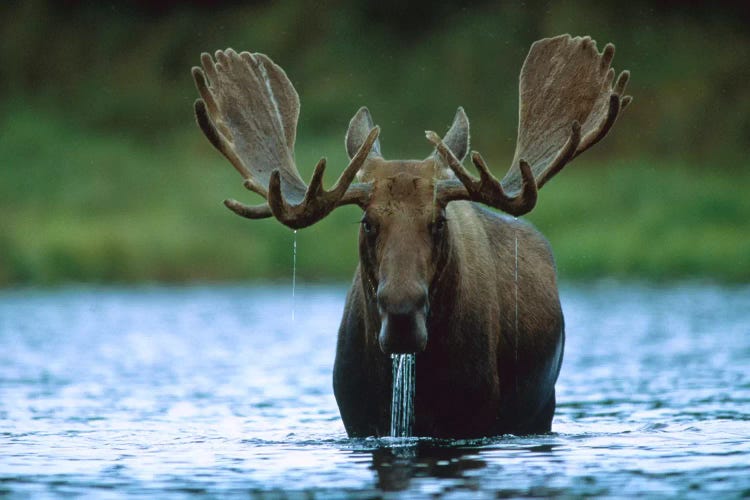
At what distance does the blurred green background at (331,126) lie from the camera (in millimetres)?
61188

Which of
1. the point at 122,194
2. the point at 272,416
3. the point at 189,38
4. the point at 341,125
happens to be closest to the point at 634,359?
the point at 272,416

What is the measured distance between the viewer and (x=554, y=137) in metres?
11.5

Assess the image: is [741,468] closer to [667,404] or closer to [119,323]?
[667,404]

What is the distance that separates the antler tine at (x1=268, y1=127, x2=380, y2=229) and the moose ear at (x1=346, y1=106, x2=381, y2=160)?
2.33ft

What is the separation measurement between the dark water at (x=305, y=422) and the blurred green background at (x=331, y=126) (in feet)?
92.0

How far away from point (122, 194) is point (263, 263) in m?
35.4

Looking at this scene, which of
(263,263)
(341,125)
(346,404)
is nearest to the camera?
(346,404)

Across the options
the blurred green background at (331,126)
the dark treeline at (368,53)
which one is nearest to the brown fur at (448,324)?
the blurred green background at (331,126)

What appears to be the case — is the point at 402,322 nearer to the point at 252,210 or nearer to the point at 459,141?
the point at 252,210

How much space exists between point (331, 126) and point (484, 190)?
354 feet

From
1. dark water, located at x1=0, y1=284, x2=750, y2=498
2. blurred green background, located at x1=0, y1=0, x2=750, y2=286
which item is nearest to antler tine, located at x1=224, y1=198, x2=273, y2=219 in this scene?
dark water, located at x1=0, y1=284, x2=750, y2=498

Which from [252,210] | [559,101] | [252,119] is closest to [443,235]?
[252,210]

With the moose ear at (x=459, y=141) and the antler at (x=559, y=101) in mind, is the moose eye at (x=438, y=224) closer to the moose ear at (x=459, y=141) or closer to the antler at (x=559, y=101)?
the antler at (x=559, y=101)

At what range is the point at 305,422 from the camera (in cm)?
1416
